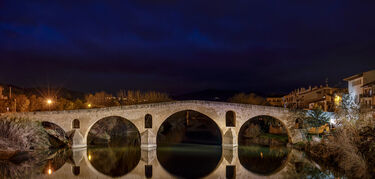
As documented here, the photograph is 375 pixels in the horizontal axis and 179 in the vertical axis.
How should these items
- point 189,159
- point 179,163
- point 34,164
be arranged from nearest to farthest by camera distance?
1. point 34,164
2. point 179,163
3. point 189,159

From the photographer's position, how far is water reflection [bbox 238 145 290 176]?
21.9 metres

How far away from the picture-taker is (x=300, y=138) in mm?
30141

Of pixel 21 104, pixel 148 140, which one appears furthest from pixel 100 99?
pixel 148 140

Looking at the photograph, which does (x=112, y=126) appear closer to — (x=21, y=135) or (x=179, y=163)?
(x=21, y=135)

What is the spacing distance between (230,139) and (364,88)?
19.0 m

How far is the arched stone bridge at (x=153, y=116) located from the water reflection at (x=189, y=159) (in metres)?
2.16

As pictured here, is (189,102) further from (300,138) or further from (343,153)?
(343,153)

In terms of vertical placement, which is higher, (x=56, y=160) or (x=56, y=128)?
(x=56, y=128)

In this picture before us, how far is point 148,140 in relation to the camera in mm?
29891

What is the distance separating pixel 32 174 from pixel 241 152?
17565mm

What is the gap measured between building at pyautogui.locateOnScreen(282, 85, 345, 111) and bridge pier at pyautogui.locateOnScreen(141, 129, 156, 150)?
19.0 meters

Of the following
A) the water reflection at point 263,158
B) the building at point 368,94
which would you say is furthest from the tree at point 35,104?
the building at point 368,94

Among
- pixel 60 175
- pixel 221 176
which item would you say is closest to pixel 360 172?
pixel 221 176

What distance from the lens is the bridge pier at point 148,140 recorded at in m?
29.9
